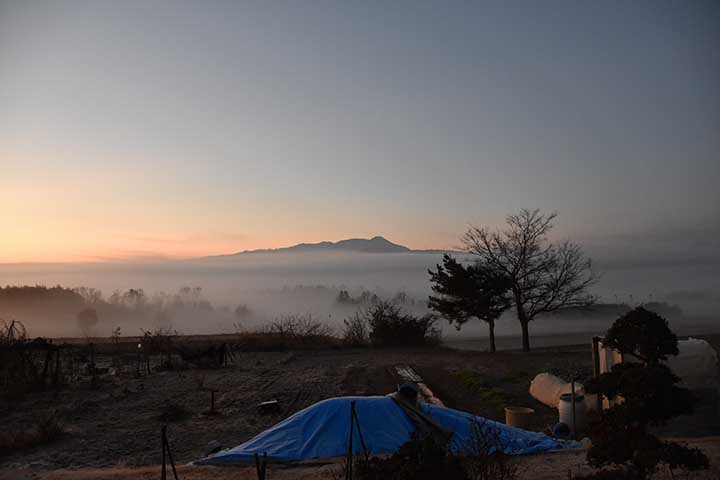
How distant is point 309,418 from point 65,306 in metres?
75.3

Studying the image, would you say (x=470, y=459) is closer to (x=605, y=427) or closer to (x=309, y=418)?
(x=605, y=427)

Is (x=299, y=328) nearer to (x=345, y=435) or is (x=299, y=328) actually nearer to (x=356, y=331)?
(x=356, y=331)

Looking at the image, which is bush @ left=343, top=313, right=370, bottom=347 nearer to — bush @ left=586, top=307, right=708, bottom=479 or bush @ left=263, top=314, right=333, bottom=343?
bush @ left=263, top=314, right=333, bottom=343

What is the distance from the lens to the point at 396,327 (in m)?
25.9

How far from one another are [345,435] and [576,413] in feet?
12.9

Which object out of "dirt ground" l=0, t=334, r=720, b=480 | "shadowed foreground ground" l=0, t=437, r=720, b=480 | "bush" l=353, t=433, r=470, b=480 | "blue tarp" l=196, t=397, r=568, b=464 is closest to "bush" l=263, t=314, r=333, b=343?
"dirt ground" l=0, t=334, r=720, b=480

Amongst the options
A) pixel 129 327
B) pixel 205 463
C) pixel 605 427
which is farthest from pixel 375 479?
pixel 129 327

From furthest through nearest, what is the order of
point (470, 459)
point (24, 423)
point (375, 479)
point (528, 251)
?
1. point (528, 251)
2. point (24, 423)
3. point (470, 459)
4. point (375, 479)

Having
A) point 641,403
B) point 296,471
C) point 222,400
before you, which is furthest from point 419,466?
point 222,400

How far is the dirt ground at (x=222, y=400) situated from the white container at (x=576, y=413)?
79cm

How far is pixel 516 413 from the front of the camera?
9.11m

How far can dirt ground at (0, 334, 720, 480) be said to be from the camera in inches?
327

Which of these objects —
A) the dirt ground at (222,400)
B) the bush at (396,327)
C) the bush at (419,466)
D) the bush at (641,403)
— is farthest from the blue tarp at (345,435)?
the bush at (396,327)

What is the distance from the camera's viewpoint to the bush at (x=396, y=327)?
85.2 ft
